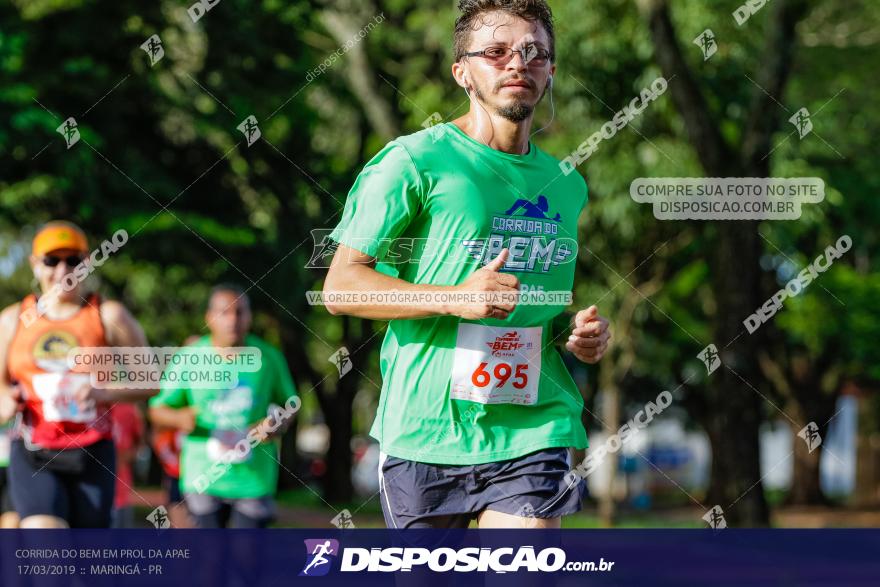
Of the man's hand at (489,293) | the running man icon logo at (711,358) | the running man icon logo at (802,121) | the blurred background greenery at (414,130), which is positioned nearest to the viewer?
the man's hand at (489,293)

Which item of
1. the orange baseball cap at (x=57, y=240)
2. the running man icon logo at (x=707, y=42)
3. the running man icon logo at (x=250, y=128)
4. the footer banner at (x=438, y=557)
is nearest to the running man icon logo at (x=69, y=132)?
the running man icon logo at (x=250, y=128)

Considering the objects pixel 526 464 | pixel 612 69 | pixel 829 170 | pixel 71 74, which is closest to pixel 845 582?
pixel 526 464

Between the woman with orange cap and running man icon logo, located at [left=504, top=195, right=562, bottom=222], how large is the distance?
278cm

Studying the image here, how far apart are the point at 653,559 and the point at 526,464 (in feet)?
5.59

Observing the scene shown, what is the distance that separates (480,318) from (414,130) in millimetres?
15009

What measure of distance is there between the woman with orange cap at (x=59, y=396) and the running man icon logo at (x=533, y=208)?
9.11 ft

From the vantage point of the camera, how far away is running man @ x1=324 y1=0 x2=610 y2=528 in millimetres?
3697

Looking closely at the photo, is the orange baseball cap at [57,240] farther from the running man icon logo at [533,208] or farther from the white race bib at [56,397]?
the running man icon logo at [533,208]

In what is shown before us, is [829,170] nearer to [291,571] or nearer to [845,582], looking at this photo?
[845,582]

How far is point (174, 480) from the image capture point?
851cm

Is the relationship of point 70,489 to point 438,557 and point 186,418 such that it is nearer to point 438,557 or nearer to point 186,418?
point 186,418

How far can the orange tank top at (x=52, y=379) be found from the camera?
19.6ft

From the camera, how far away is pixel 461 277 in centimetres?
376

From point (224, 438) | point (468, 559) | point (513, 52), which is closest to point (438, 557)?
point (468, 559)
